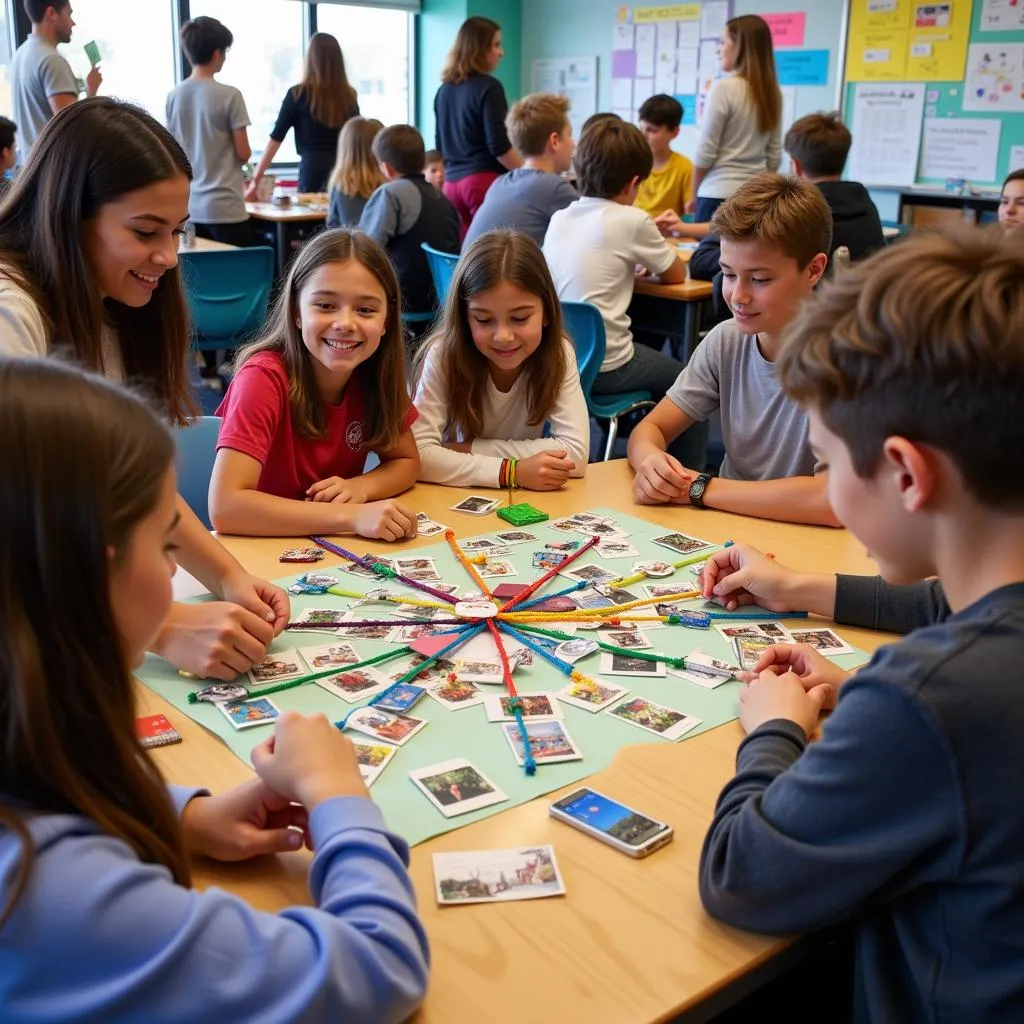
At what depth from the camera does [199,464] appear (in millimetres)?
2164

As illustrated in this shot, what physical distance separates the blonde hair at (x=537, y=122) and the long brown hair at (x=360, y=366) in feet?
8.89

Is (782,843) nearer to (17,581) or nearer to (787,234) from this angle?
(17,581)

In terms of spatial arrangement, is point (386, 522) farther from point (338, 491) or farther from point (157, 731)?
point (157, 731)

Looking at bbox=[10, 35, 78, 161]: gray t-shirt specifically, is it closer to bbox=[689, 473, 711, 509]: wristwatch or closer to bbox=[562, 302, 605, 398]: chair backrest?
bbox=[562, 302, 605, 398]: chair backrest

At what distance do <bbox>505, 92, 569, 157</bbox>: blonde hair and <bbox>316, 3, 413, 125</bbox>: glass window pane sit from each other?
13.5 feet

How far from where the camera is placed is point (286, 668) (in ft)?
4.47

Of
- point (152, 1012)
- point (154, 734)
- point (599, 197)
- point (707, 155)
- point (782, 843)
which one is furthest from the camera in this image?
point (707, 155)

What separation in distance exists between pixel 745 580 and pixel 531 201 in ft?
10.9

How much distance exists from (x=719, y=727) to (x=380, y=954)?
1.87 feet

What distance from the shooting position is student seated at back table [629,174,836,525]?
2.01 meters

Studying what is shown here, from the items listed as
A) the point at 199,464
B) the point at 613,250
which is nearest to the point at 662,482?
the point at 199,464

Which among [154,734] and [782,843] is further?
[154,734]

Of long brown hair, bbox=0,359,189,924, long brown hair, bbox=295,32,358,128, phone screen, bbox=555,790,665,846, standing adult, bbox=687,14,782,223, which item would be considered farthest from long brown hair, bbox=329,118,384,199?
long brown hair, bbox=0,359,189,924

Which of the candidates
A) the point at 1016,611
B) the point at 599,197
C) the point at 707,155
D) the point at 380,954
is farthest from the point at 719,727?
the point at 707,155
